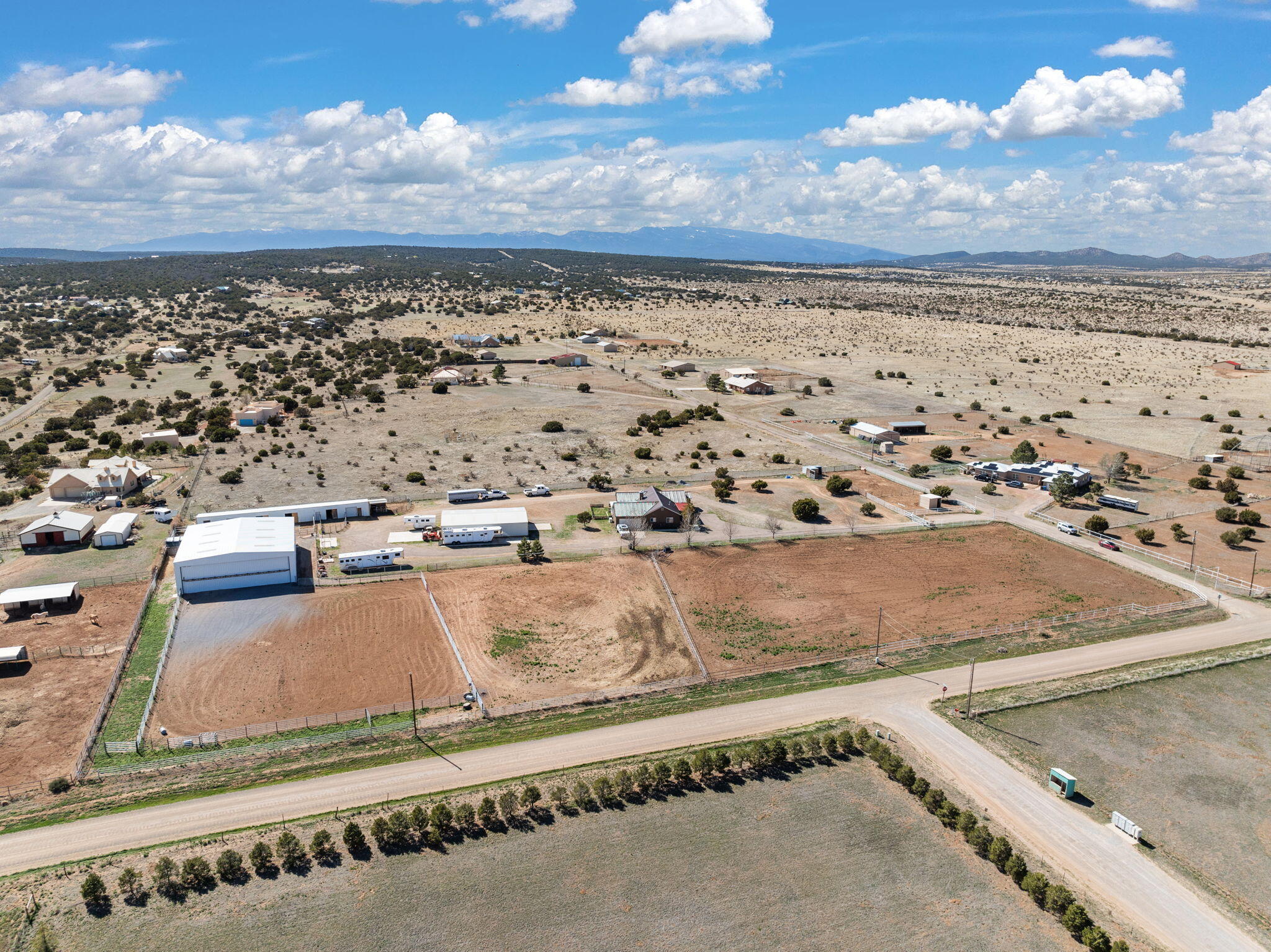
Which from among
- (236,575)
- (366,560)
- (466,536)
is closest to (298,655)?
(236,575)

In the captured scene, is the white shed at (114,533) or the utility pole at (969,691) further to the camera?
the white shed at (114,533)

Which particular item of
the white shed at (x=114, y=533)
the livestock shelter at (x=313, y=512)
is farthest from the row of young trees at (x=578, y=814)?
the white shed at (x=114, y=533)

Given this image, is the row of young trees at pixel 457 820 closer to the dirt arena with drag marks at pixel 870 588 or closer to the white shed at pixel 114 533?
the dirt arena with drag marks at pixel 870 588

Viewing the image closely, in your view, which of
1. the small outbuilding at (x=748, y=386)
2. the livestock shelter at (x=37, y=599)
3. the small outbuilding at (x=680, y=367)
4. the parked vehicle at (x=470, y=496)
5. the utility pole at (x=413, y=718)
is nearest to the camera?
the utility pole at (x=413, y=718)

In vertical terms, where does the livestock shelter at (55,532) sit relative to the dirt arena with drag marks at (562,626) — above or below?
above

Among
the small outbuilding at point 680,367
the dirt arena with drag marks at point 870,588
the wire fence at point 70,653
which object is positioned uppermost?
the small outbuilding at point 680,367

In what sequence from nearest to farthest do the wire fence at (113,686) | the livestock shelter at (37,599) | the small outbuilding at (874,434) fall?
the wire fence at (113,686)
the livestock shelter at (37,599)
the small outbuilding at (874,434)

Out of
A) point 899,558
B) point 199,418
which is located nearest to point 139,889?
point 899,558
